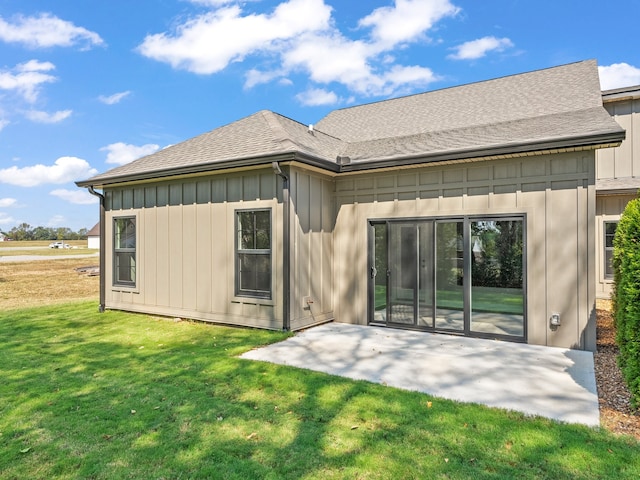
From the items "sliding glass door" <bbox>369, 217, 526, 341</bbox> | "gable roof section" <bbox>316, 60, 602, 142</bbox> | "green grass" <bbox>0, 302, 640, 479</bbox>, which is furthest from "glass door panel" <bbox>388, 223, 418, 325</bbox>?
"gable roof section" <bbox>316, 60, 602, 142</bbox>

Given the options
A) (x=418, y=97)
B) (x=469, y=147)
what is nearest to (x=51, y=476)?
(x=469, y=147)

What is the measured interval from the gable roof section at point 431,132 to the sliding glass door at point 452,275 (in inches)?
47.7

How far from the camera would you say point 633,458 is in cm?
249

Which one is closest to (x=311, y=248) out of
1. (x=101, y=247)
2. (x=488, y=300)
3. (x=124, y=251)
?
(x=488, y=300)

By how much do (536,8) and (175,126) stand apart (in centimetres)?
1697

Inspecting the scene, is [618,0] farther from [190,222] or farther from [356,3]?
[190,222]

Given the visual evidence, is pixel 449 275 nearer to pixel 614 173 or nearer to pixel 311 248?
pixel 311 248

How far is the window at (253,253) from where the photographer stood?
6609mm

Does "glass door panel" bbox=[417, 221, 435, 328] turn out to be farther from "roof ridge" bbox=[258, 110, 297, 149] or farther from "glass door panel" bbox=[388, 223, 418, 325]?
"roof ridge" bbox=[258, 110, 297, 149]

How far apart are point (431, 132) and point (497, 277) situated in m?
3.84

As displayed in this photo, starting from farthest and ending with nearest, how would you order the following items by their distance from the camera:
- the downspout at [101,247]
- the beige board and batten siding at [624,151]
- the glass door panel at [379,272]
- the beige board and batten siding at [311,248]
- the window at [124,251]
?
the beige board and batten siding at [624,151] → the downspout at [101,247] → the window at [124,251] → the glass door panel at [379,272] → the beige board and batten siding at [311,248]

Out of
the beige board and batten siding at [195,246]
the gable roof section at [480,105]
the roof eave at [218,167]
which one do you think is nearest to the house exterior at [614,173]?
the gable roof section at [480,105]

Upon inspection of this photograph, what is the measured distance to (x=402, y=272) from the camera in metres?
6.61

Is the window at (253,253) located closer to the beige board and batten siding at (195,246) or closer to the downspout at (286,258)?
the beige board and batten siding at (195,246)
